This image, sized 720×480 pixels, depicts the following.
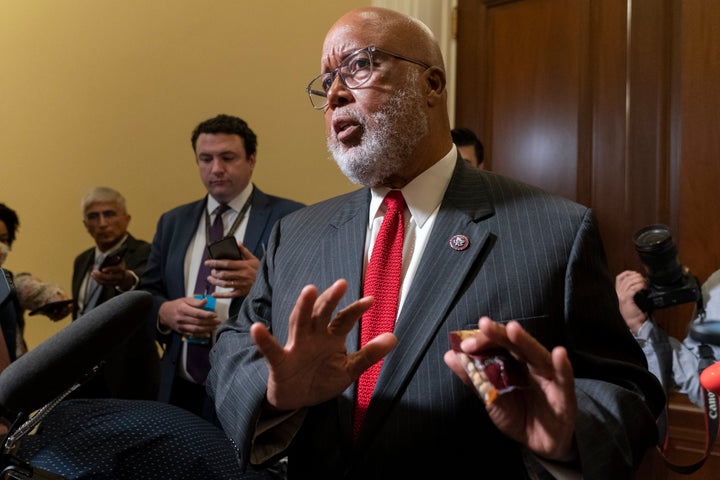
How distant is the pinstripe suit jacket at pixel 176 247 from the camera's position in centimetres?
273

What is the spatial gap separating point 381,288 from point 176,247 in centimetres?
172

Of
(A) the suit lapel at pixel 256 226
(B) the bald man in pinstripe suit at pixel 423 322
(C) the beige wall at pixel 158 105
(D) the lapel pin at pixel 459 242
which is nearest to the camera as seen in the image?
(B) the bald man in pinstripe suit at pixel 423 322

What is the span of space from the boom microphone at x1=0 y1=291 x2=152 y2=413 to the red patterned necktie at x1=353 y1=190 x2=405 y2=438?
0.48 m

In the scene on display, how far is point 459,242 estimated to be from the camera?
1337 millimetres

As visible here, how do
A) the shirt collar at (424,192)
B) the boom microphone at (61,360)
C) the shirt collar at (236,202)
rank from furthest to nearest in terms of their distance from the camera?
the shirt collar at (236,202) < the shirt collar at (424,192) < the boom microphone at (61,360)

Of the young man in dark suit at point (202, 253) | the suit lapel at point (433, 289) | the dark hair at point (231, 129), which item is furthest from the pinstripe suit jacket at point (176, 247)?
the suit lapel at point (433, 289)

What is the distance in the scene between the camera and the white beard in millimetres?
1454

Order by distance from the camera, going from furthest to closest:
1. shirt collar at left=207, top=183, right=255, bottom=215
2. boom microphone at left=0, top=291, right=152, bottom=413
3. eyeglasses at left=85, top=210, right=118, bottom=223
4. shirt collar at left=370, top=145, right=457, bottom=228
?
eyeglasses at left=85, top=210, right=118, bottom=223 < shirt collar at left=207, top=183, right=255, bottom=215 < shirt collar at left=370, top=145, right=457, bottom=228 < boom microphone at left=0, top=291, right=152, bottom=413

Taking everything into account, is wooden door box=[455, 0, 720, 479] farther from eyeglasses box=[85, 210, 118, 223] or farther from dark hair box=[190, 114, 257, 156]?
eyeglasses box=[85, 210, 118, 223]

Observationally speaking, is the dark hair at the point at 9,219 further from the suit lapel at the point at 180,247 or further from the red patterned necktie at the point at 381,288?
the red patterned necktie at the point at 381,288

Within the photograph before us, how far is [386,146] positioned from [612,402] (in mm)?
618

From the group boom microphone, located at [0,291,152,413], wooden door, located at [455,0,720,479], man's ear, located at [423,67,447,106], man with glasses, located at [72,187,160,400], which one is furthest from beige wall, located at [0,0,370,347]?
boom microphone, located at [0,291,152,413]

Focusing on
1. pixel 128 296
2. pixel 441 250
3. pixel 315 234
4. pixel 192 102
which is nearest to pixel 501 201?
pixel 441 250

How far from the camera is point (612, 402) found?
114cm
